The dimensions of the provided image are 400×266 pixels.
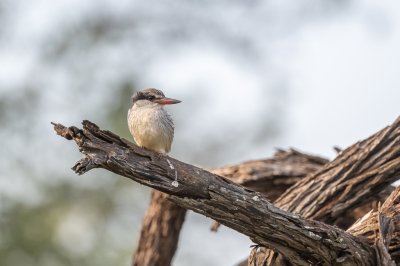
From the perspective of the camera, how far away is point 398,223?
13.0 feet

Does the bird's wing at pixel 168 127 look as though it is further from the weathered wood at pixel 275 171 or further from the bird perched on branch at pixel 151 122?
the weathered wood at pixel 275 171

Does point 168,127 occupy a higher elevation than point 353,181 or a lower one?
lower

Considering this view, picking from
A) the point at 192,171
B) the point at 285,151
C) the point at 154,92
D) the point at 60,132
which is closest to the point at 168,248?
the point at 285,151

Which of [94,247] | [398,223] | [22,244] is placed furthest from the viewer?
[94,247]

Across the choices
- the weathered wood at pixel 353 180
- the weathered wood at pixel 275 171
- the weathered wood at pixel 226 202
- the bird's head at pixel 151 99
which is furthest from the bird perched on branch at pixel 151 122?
the weathered wood at pixel 275 171

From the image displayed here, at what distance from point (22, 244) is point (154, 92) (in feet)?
19.7

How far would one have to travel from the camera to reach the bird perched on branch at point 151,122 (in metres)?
4.28

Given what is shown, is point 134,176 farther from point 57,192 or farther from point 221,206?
point 57,192

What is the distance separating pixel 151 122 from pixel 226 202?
1.35m

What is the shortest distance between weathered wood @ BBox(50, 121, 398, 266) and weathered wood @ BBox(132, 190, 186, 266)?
3119mm

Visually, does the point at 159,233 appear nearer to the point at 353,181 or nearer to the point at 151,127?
the point at 151,127

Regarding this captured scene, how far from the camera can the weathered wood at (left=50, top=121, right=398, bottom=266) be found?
3.01m

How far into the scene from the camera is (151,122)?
14.1ft

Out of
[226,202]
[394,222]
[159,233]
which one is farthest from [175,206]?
[394,222]
